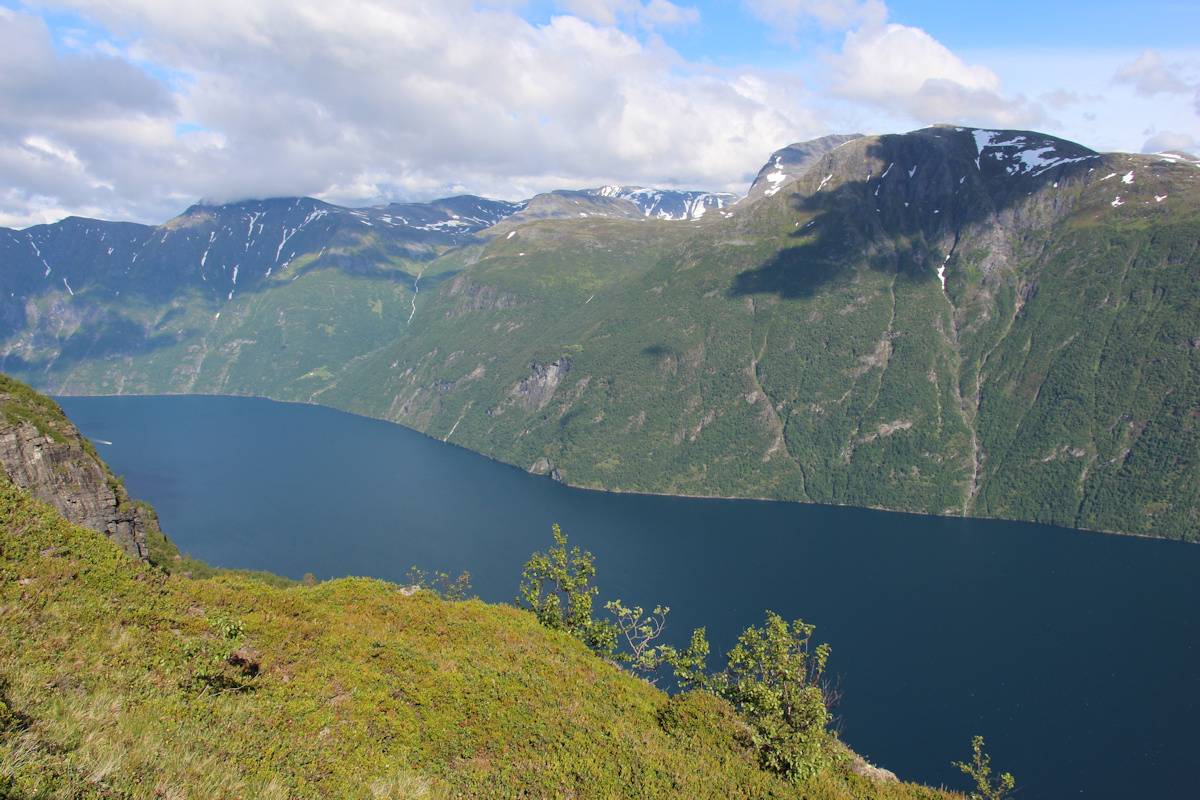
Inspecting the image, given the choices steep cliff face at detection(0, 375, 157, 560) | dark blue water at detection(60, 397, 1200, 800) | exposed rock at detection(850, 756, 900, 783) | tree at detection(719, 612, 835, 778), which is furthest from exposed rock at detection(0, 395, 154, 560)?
dark blue water at detection(60, 397, 1200, 800)

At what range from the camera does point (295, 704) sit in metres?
20.4

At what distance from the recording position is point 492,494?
19862cm

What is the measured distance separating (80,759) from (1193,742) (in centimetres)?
12255

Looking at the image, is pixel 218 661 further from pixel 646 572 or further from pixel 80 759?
pixel 646 572

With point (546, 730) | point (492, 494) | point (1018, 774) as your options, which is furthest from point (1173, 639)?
point (492, 494)

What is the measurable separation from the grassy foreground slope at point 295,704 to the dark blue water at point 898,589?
235 feet

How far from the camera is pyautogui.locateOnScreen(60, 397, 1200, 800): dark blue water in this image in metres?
84.6

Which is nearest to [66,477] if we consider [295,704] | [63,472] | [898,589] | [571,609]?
[63,472]

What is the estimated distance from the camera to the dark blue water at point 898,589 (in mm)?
84562

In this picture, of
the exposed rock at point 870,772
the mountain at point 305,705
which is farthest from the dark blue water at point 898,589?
the mountain at point 305,705

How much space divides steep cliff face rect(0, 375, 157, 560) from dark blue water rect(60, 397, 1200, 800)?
79319 millimetres

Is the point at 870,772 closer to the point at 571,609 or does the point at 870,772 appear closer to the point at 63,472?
the point at 571,609

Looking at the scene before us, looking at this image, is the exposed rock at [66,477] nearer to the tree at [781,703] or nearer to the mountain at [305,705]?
the mountain at [305,705]

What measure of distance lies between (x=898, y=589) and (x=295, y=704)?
134123mm
